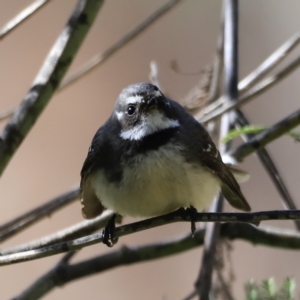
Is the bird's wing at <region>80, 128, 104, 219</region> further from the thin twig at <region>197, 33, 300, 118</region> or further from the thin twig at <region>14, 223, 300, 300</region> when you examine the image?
the thin twig at <region>197, 33, 300, 118</region>

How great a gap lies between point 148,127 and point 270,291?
2.05ft

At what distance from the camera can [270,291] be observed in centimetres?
118

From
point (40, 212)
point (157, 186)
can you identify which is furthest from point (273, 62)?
point (40, 212)

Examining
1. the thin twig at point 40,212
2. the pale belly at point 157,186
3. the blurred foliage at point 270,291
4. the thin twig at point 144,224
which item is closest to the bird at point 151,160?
the pale belly at point 157,186

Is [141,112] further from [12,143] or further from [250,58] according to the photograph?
[250,58]

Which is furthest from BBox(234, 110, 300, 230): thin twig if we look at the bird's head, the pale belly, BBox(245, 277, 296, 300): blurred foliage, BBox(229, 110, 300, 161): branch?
BBox(245, 277, 296, 300): blurred foliage

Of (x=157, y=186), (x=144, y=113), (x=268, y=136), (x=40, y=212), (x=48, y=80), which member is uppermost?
(x=48, y=80)

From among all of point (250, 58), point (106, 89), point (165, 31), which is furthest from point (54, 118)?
point (250, 58)

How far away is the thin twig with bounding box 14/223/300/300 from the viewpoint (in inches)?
72.6

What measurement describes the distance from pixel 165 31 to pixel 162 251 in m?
2.24

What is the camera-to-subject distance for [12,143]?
59.5 inches

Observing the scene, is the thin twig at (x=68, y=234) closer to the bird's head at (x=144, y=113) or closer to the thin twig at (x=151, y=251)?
the thin twig at (x=151, y=251)

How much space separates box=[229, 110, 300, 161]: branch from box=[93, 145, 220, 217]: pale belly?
0.25 meters

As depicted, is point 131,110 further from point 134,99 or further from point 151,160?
point 151,160
